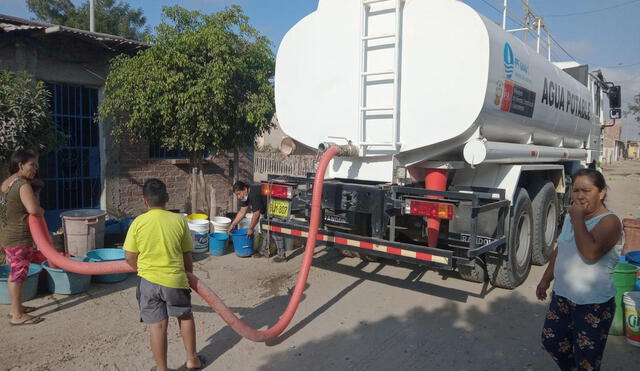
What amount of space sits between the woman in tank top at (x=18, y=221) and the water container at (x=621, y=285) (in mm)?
5265

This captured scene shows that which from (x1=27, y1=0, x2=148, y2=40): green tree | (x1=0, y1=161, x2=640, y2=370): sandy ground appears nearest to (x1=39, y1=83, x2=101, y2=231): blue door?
(x1=0, y1=161, x2=640, y2=370): sandy ground

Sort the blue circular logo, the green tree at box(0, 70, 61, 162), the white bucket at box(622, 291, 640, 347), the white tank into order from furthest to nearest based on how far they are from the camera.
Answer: the green tree at box(0, 70, 61, 162)
the blue circular logo
the white tank
the white bucket at box(622, 291, 640, 347)

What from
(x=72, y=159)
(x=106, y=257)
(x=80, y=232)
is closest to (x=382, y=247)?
(x=106, y=257)

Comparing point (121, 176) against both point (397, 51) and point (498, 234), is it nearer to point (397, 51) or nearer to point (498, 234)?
point (397, 51)

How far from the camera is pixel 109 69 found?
7656 millimetres

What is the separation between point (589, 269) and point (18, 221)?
4.45 metres

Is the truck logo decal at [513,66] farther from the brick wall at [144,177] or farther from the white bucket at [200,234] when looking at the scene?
the brick wall at [144,177]

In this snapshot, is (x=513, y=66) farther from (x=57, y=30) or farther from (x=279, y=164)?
(x=279, y=164)

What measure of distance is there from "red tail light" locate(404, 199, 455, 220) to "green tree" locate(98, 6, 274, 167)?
10.9 feet

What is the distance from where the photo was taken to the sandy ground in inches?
139

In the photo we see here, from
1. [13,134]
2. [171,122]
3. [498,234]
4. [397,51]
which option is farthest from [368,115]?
[13,134]

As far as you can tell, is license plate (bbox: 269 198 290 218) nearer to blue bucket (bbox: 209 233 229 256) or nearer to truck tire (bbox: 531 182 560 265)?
blue bucket (bbox: 209 233 229 256)

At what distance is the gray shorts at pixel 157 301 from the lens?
310cm

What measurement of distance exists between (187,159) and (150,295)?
6094 millimetres
